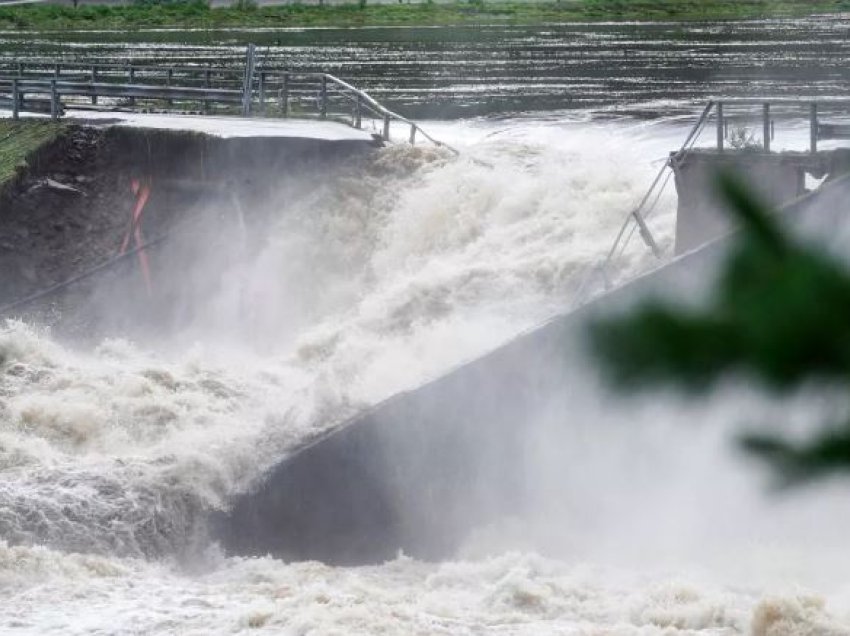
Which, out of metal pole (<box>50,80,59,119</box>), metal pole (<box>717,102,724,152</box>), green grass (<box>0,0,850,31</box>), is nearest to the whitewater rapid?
metal pole (<box>717,102,724,152</box>)

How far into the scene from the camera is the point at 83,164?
25.8m

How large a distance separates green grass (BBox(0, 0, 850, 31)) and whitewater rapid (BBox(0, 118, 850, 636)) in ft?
168

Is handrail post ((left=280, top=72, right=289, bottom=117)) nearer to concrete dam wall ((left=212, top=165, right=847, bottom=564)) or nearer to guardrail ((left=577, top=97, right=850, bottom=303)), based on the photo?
guardrail ((left=577, top=97, right=850, bottom=303))

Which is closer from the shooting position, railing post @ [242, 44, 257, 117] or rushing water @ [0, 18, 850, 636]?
rushing water @ [0, 18, 850, 636]

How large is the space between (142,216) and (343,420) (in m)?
9.97

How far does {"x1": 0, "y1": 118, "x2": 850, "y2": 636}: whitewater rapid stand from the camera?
12.8m

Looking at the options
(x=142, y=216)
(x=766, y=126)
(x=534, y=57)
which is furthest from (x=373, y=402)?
(x=534, y=57)

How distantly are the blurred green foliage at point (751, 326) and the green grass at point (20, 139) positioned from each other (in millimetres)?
23801

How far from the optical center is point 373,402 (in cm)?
1700

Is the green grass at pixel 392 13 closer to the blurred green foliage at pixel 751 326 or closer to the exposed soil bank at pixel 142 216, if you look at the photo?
the exposed soil bank at pixel 142 216

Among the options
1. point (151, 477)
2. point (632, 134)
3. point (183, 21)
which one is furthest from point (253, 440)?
point (183, 21)

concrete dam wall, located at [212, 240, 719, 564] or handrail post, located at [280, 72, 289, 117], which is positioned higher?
handrail post, located at [280, 72, 289, 117]

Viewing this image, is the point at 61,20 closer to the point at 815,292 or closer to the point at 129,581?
the point at 129,581

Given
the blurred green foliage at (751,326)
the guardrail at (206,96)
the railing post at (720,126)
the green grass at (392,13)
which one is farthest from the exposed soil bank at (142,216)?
the green grass at (392,13)
